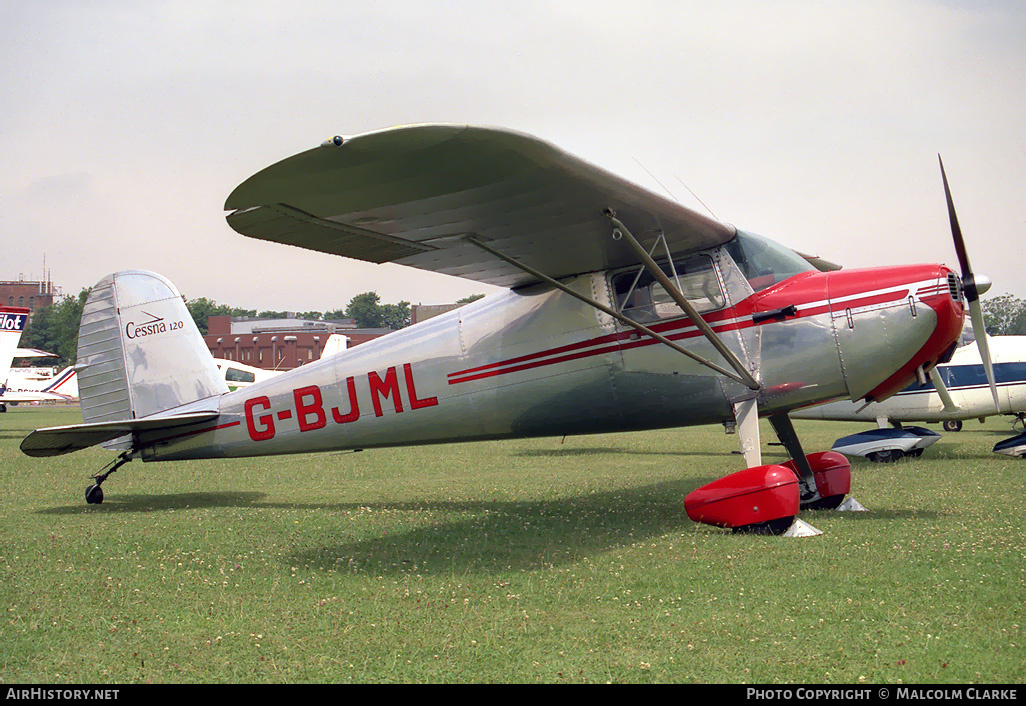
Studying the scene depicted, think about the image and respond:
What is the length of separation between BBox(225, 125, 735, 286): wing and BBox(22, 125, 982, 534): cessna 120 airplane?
0.02 metres

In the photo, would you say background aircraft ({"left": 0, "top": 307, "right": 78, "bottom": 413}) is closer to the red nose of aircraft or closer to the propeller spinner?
the red nose of aircraft

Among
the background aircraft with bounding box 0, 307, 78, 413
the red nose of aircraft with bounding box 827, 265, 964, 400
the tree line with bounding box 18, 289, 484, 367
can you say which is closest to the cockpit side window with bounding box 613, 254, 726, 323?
the red nose of aircraft with bounding box 827, 265, 964, 400

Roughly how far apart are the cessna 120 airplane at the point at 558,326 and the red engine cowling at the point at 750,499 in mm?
14

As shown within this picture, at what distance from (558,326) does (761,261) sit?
205 cm

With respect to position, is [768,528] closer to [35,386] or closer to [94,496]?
[94,496]

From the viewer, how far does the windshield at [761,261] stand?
24.7ft

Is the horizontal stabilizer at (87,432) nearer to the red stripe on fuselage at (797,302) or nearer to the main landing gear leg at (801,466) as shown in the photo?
the red stripe on fuselage at (797,302)

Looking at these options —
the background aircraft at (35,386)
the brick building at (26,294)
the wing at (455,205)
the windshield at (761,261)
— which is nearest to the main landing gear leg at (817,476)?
the windshield at (761,261)

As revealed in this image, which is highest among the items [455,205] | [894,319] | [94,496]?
[455,205]

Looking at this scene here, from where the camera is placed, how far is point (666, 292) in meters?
7.66

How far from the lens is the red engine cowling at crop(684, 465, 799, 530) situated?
6664 millimetres

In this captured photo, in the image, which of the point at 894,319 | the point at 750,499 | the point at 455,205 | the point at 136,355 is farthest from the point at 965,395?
the point at 136,355

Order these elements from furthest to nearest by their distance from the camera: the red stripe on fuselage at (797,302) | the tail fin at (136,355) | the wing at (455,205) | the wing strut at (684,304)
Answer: the tail fin at (136,355) < the red stripe on fuselage at (797,302) < the wing strut at (684,304) < the wing at (455,205)

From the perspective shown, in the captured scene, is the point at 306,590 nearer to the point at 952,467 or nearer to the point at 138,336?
the point at 138,336
